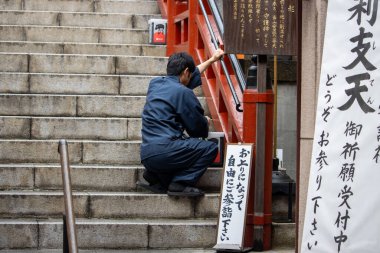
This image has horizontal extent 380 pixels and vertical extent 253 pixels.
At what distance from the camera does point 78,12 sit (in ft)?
49.1

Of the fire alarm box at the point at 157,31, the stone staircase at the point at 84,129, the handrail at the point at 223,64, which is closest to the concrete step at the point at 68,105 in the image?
the stone staircase at the point at 84,129

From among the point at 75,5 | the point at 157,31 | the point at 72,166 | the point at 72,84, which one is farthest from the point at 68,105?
the point at 75,5

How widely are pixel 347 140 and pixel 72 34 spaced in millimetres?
7382

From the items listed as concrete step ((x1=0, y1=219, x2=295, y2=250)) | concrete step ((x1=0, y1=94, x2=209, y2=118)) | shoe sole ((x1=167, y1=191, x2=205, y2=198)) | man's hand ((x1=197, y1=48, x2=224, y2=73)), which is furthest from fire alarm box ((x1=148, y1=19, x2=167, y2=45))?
concrete step ((x1=0, y1=219, x2=295, y2=250))

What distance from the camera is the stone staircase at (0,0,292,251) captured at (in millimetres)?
10453

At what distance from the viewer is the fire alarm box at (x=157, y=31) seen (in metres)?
14.3

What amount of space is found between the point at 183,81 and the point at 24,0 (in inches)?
193

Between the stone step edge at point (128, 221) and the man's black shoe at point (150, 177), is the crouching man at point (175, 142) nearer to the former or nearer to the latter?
the man's black shoe at point (150, 177)

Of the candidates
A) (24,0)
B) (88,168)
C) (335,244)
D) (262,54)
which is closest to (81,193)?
(88,168)

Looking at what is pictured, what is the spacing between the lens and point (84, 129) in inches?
471

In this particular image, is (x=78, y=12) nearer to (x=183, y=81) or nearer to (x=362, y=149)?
(x=183, y=81)

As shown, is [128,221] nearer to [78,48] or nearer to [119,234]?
[119,234]

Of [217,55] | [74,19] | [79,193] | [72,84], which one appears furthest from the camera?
[74,19]

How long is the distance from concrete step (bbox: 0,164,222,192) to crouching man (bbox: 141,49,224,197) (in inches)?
13.1
